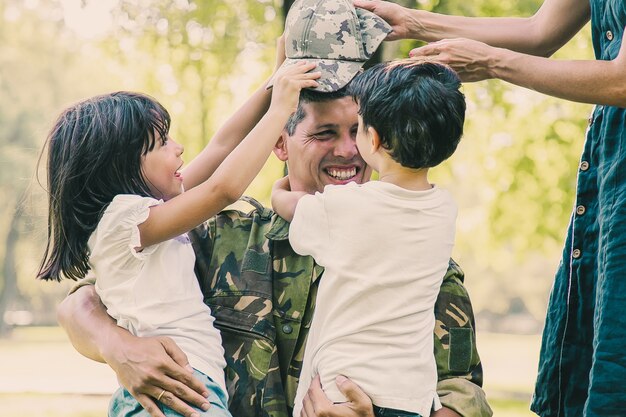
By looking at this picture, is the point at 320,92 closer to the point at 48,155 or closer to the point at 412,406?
the point at 48,155

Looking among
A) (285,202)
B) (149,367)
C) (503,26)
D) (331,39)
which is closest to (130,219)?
(149,367)

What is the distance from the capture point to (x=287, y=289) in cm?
345

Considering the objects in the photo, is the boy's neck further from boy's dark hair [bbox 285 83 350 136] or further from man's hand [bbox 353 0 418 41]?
man's hand [bbox 353 0 418 41]

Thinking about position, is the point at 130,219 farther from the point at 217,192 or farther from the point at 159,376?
the point at 159,376

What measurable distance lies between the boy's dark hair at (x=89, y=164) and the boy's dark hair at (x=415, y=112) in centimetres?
79

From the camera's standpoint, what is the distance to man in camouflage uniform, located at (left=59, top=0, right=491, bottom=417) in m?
3.23

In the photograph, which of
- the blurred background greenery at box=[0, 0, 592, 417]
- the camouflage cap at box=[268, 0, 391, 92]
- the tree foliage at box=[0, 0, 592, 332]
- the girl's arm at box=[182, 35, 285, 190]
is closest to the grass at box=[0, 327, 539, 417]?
the blurred background greenery at box=[0, 0, 592, 417]

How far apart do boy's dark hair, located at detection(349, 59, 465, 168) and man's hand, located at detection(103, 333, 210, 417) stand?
0.92m

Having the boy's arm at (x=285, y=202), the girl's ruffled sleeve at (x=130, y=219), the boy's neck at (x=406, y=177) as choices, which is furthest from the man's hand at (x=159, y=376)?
the boy's neck at (x=406, y=177)

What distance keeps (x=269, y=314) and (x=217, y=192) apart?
1.81ft

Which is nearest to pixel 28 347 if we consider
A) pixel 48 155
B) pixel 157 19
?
pixel 157 19

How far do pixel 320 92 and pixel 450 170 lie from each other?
375 inches

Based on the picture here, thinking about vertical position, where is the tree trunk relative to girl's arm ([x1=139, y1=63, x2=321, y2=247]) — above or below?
below

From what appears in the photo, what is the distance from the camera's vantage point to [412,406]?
285 centimetres
